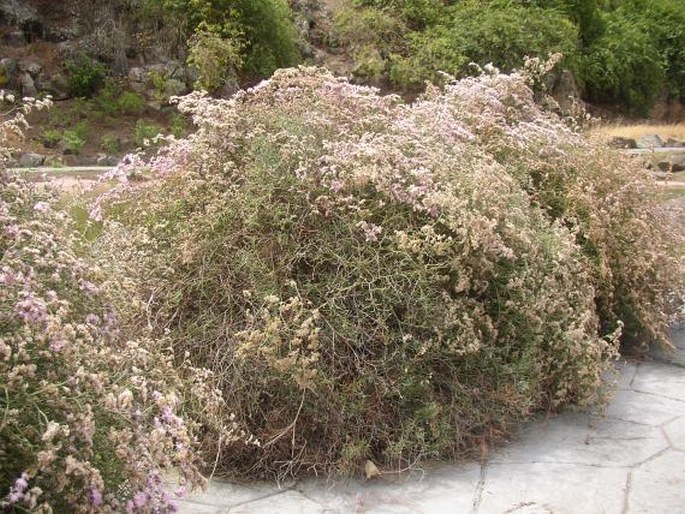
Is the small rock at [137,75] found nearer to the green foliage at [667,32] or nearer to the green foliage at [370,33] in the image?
the green foliage at [370,33]

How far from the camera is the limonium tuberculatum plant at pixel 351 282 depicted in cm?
A: 278

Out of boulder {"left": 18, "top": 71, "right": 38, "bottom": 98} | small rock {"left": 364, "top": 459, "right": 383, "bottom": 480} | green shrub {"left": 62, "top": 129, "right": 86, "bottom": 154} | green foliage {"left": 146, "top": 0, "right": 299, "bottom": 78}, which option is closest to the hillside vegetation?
green foliage {"left": 146, "top": 0, "right": 299, "bottom": 78}

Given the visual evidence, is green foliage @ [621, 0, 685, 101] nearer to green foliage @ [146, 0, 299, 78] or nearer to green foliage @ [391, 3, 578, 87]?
green foliage @ [391, 3, 578, 87]

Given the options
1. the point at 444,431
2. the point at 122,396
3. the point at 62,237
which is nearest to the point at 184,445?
the point at 122,396

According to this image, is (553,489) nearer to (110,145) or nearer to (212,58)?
(110,145)

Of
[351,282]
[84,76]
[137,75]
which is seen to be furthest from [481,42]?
[351,282]

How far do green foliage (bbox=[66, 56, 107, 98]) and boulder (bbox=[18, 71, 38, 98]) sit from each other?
22.2 inches

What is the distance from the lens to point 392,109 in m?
3.83

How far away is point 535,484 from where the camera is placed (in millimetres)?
2730

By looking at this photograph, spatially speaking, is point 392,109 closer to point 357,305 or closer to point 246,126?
point 246,126

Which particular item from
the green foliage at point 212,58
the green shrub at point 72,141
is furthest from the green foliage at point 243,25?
the green shrub at point 72,141

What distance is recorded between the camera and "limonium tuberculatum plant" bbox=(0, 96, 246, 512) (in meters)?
1.65

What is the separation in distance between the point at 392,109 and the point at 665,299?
167 centimetres

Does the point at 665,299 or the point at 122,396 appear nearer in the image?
the point at 122,396
